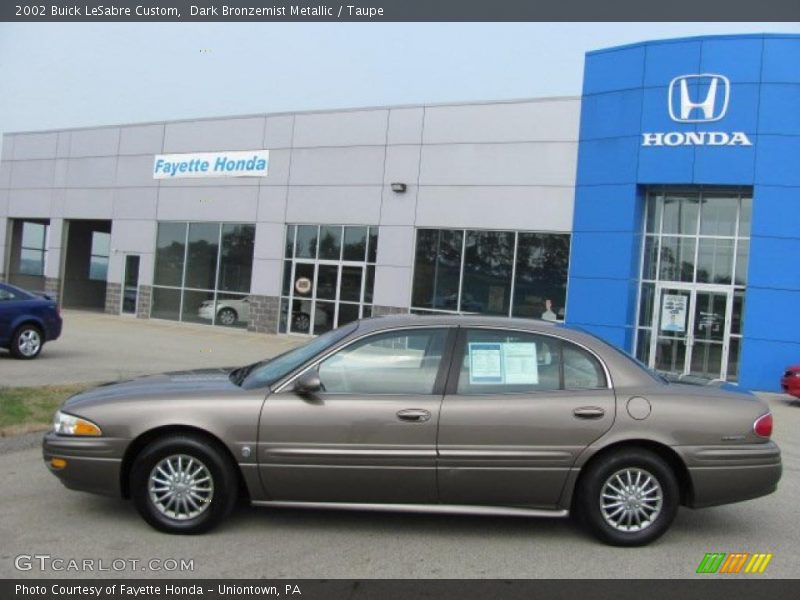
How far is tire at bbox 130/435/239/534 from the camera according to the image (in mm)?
4715

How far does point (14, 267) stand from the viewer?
97.9ft

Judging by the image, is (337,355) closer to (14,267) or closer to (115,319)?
(115,319)

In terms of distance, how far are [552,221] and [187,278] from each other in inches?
484

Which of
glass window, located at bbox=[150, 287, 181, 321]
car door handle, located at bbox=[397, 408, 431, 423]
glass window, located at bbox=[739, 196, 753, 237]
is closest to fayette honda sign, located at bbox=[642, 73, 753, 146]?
glass window, located at bbox=[739, 196, 753, 237]

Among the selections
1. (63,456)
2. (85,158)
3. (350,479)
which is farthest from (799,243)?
(85,158)

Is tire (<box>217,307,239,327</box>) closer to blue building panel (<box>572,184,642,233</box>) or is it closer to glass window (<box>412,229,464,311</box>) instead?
glass window (<box>412,229,464,311</box>)

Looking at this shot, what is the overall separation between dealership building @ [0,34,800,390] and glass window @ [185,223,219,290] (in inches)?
2.3

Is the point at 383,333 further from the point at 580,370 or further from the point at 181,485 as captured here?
the point at 181,485

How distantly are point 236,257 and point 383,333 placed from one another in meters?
19.0

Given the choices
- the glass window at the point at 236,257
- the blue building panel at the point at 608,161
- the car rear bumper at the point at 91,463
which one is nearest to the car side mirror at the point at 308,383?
the car rear bumper at the point at 91,463

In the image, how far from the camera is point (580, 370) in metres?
5.02

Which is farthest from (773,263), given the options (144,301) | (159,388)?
(144,301)

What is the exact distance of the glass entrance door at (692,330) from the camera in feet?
55.5
